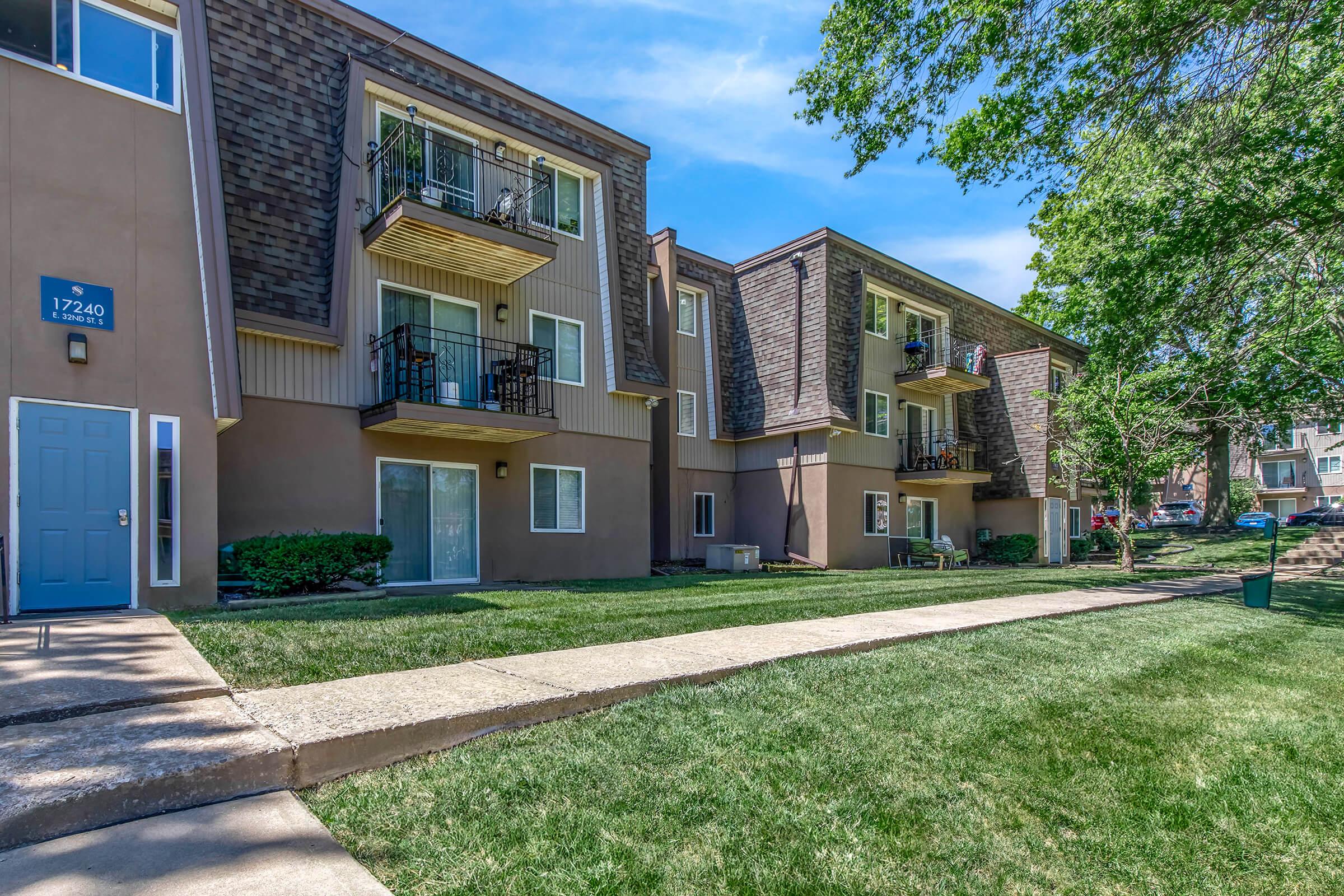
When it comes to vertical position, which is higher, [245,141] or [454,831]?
[245,141]

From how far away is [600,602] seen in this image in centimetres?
962

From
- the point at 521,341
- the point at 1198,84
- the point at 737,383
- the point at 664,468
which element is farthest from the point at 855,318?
the point at 1198,84

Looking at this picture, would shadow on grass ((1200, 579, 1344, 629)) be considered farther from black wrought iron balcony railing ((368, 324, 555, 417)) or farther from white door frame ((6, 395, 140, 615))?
white door frame ((6, 395, 140, 615))

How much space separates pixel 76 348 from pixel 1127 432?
19.8 m

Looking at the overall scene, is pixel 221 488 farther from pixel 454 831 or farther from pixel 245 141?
pixel 454 831

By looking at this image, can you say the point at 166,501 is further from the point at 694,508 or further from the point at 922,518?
the point at 922,518

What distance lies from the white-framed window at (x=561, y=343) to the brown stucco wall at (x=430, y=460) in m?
1.18

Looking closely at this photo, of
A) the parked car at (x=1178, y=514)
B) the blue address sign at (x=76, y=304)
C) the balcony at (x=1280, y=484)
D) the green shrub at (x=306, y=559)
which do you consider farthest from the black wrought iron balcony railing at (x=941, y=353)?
the balcony at (x=1280, y=484)

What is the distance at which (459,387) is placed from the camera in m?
13.0

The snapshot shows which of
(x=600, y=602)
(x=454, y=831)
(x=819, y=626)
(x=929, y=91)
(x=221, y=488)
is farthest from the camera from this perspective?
(x=221, y=488)

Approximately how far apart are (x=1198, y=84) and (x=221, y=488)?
13.1 meters

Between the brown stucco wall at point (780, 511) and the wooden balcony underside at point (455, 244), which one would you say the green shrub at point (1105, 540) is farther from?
the wooden balcony underside at point (455, 244)

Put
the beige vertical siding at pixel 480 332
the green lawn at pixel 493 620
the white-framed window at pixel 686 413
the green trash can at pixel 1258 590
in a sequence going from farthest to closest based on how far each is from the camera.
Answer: the white-framed window at pixel 686 413 < the green trash can at pixel 1258 590 < the beige vertical siding at pixel 480 332 < the green lawn at pixel 493 620

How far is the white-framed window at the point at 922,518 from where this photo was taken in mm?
23000
